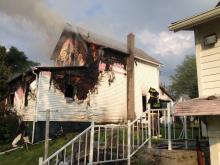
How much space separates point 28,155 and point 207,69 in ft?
33.0

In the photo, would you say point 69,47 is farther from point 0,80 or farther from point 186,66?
point 186,66

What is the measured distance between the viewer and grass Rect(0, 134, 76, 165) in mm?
14117

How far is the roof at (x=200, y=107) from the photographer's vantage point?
720cm

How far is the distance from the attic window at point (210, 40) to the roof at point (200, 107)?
59.7 inches

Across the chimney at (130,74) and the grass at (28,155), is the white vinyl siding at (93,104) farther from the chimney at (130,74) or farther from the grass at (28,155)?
the grass at (28,155)

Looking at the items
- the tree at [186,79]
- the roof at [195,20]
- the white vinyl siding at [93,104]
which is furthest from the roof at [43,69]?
the tree at [186,79]

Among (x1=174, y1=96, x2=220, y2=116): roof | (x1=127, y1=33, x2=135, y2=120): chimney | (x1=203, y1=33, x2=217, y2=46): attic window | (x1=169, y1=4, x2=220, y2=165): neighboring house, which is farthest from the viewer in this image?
(x1=127, y1=33, x2=135, y2=120): chimney

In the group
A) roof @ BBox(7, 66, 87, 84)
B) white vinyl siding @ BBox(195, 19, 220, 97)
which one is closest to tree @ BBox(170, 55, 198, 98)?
roof @ BBox(7, 66, 87, 84)

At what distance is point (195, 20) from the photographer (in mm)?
8352

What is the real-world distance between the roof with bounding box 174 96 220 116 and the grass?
25.5 feet

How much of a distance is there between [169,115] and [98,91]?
13.7 meters

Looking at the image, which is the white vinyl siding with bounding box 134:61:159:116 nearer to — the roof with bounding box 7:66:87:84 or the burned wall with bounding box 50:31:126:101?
the burned wall with bounding box 50:31:126:101

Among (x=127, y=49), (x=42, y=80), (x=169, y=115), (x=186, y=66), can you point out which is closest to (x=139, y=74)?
(x=127, y=49)

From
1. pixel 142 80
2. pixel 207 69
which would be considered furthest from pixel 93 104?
pixel 207 69
